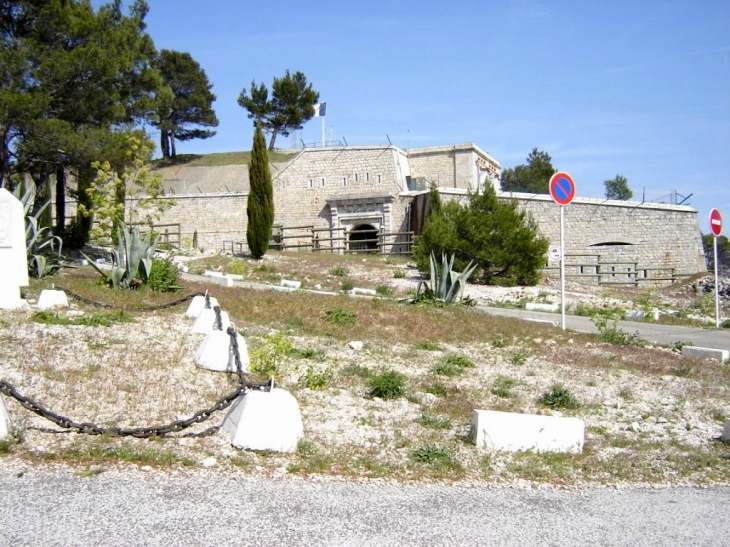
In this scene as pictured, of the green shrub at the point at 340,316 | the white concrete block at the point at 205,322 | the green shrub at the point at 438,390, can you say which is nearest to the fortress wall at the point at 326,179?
the green shrub at the point at 340,316

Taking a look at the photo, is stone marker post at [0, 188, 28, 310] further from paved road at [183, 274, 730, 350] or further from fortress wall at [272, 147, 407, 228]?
fortress wall at [272, 147, 407, 228]

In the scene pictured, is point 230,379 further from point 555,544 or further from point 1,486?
point 555,544

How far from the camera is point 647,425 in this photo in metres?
5.64

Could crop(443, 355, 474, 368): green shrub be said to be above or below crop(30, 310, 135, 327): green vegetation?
below

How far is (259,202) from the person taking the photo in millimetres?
26266

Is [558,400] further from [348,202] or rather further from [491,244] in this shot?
[348,202]

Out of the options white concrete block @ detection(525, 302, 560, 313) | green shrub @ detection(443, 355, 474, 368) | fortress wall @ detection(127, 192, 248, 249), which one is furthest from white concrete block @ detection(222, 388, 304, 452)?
fortress wall @ detection(127, 192, 248, 249)

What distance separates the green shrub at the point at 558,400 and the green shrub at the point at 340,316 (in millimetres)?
3873

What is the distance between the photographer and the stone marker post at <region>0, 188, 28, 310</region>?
839cm

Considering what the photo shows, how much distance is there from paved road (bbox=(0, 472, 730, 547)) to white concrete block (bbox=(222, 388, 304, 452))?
Result: 503mm

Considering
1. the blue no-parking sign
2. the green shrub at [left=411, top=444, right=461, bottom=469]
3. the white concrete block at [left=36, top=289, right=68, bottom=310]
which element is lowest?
the green shrub at [left=411, top=444, right=461, bottom=469]

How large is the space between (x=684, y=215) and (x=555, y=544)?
27035 mm

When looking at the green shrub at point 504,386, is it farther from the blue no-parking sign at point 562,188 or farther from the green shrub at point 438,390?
the blue no-parking sign at point 562,188

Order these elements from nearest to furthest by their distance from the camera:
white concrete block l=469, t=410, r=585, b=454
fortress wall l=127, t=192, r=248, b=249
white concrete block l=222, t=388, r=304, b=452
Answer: white concrete block l=222, t=388, r=304, b=452 → white concrete block l=469, t=410, r=585, b=454 → fortress wall l=127, t=192, r=248, b=249
